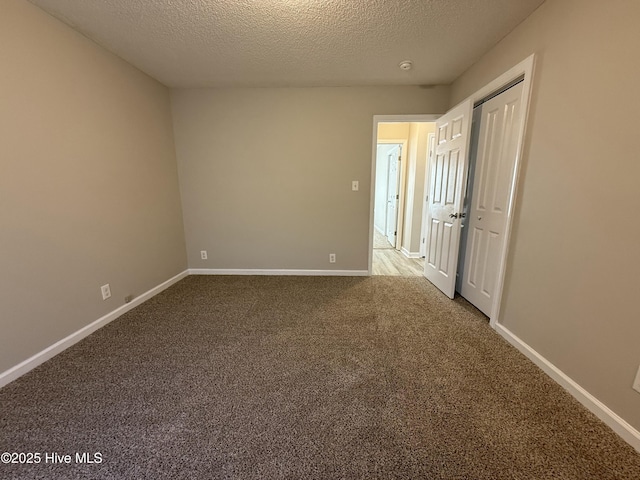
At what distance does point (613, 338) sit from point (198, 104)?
4.09 meters

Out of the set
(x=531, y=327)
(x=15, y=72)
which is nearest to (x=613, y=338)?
(x=531, y=327)

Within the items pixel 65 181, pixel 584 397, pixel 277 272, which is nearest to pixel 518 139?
pixel 584 397

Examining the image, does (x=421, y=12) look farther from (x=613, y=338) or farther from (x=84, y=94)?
(x=84, y=94)

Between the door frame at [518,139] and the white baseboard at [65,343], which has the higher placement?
the door frame at [518,139]

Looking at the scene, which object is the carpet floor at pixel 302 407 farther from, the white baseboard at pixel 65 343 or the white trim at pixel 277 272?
the white trim at pixel 277 272

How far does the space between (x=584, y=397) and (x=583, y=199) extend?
1096 mm

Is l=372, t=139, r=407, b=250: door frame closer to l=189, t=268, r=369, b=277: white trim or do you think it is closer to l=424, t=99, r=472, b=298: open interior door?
l=424, t=99, r=472, b=298: open interior door

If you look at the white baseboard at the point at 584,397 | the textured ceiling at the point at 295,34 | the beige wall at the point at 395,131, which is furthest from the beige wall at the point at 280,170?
the white baseboard at the point at 584,397

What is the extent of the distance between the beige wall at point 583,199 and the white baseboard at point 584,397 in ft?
0.10

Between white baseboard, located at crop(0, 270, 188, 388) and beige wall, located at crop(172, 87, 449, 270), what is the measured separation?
101cm

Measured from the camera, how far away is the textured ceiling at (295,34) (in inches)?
64.2

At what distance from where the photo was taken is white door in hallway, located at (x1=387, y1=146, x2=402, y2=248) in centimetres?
464

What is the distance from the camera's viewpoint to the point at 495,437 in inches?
45.3

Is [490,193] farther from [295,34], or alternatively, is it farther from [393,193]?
[393,193]
